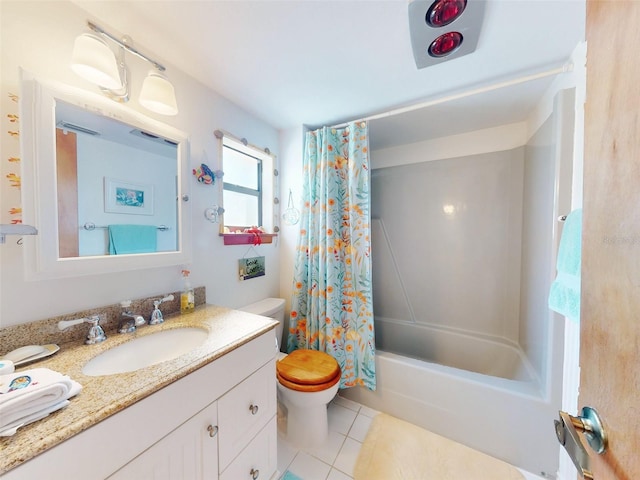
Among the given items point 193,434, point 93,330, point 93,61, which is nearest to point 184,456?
point 193,434

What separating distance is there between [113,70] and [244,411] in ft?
4.86

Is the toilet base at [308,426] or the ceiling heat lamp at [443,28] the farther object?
the toilet base at [308,426]

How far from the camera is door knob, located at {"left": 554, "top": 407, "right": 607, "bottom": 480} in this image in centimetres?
38

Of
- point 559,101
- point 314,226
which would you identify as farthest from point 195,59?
point 559,101

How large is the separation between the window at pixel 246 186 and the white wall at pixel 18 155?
0.13m

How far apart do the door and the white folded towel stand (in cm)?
110

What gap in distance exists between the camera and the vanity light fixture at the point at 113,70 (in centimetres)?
83

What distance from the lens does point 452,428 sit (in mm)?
1402

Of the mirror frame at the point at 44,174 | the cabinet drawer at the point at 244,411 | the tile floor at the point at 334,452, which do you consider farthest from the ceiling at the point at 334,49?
the tile floor at the point at 334,452

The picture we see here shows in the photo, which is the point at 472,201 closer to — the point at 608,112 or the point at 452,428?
the point at 452,428

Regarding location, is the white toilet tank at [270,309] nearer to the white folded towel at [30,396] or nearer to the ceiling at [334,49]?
the white folded towel at [30,396]

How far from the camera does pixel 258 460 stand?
1013mm

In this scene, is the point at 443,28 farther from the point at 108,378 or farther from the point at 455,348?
the point at 455,348

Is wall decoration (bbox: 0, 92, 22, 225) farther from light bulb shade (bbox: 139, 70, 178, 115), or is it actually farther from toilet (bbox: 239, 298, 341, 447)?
toilet (bbox: 239, 298, 341, 447)
